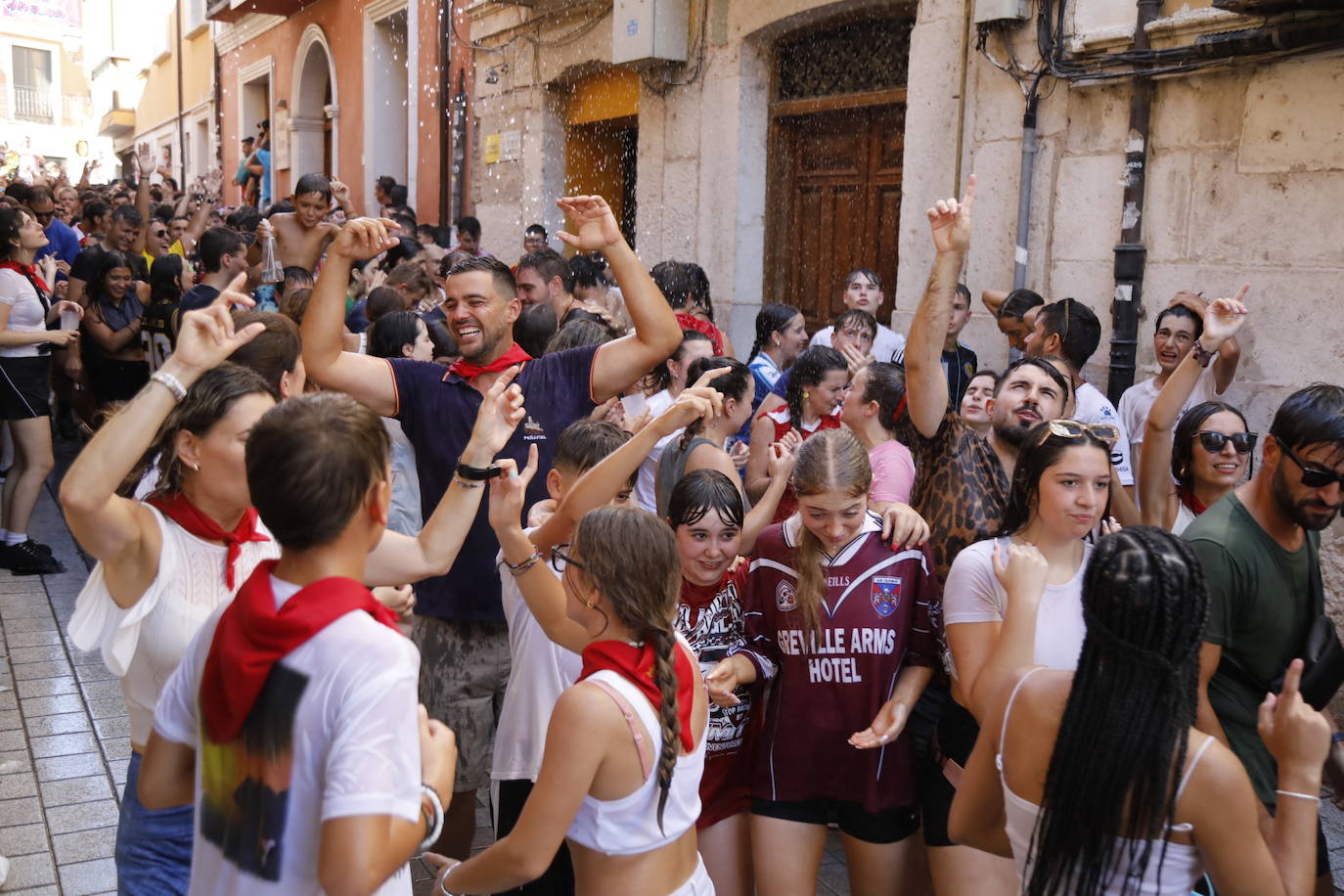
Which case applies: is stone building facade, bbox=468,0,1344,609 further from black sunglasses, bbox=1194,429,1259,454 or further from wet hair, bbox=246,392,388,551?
wet hair, bbox=246,392,388,551

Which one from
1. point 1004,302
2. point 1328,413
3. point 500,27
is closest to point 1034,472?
point 1328,413

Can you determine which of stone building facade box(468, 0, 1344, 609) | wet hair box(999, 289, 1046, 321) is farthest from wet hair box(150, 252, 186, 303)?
wet hair box(999, 289, 1046, 321)

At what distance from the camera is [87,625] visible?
2.23 metres

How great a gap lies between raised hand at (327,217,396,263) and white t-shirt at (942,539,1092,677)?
6.53ft

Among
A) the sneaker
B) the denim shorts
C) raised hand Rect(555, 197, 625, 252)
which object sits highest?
raised hand Rect(555, 197, 625, 252)

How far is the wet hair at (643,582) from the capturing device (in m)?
2.27

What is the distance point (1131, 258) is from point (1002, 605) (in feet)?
12.2

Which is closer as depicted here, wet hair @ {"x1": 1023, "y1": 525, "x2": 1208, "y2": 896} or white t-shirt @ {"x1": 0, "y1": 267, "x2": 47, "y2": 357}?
wet hair @ {"x1": 1023, "y1": 525, "x2": 1208, "y2": 896}

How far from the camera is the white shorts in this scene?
7.70 feet

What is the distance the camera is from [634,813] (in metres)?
2.25

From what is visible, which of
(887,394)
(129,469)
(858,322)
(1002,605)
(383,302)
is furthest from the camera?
(858,322)

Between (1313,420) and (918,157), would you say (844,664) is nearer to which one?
(1313,420)

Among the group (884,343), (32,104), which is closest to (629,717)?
(884,343)

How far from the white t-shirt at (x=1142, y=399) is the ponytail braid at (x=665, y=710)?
3686mm
